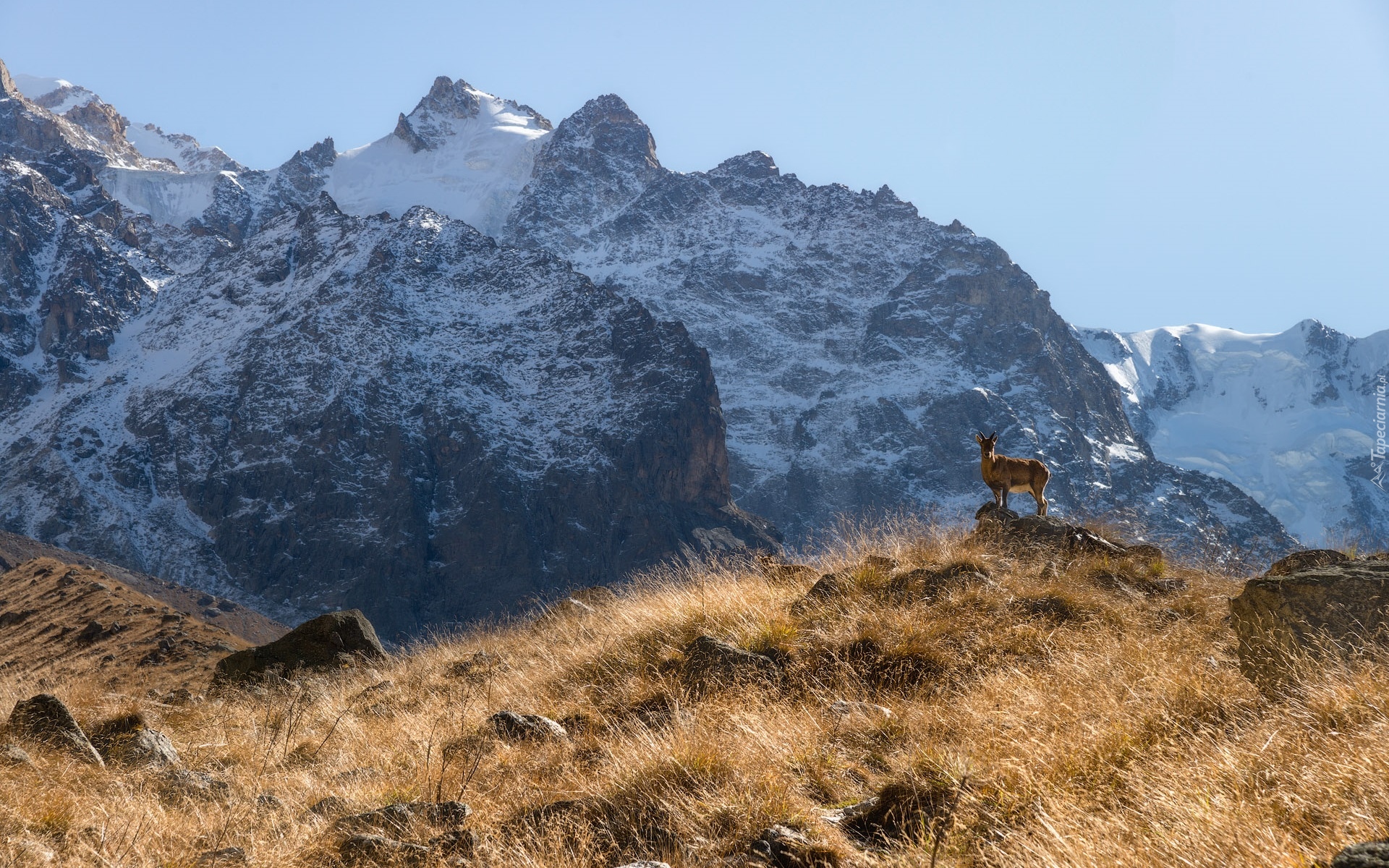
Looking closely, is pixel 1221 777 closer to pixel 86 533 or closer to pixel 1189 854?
pixel 1189 854

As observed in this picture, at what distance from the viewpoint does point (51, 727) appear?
7.99m

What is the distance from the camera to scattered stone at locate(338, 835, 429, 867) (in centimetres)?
489

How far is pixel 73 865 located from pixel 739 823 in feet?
11.5

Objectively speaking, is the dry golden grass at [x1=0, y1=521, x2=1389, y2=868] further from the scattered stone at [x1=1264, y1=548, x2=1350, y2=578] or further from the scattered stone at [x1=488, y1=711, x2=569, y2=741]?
the scattered stone at [x1=1264, y1=548, x2=1350, y2=578]

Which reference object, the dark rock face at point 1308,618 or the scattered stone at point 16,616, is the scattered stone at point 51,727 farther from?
the scattered stone at point 16,616

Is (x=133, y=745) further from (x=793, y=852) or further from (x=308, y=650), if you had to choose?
(x=308, y=650)

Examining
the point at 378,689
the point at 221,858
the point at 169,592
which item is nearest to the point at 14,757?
the point at 221,858

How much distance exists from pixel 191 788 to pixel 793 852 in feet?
15.4

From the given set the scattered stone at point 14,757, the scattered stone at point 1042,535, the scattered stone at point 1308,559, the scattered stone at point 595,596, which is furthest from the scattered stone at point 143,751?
the scattered stone at point 1308,559

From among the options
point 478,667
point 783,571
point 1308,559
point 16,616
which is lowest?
point 16,616

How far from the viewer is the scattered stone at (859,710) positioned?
6180 mm

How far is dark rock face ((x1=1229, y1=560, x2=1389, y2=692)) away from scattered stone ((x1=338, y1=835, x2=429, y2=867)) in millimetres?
4734

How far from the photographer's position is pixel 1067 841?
12.6 ft

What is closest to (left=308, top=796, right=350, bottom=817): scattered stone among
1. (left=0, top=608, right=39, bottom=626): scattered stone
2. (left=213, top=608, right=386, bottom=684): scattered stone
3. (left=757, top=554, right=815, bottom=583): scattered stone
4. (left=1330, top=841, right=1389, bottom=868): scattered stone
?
(left=1330, top=841, right=1389, bottom=868): scattered stone
